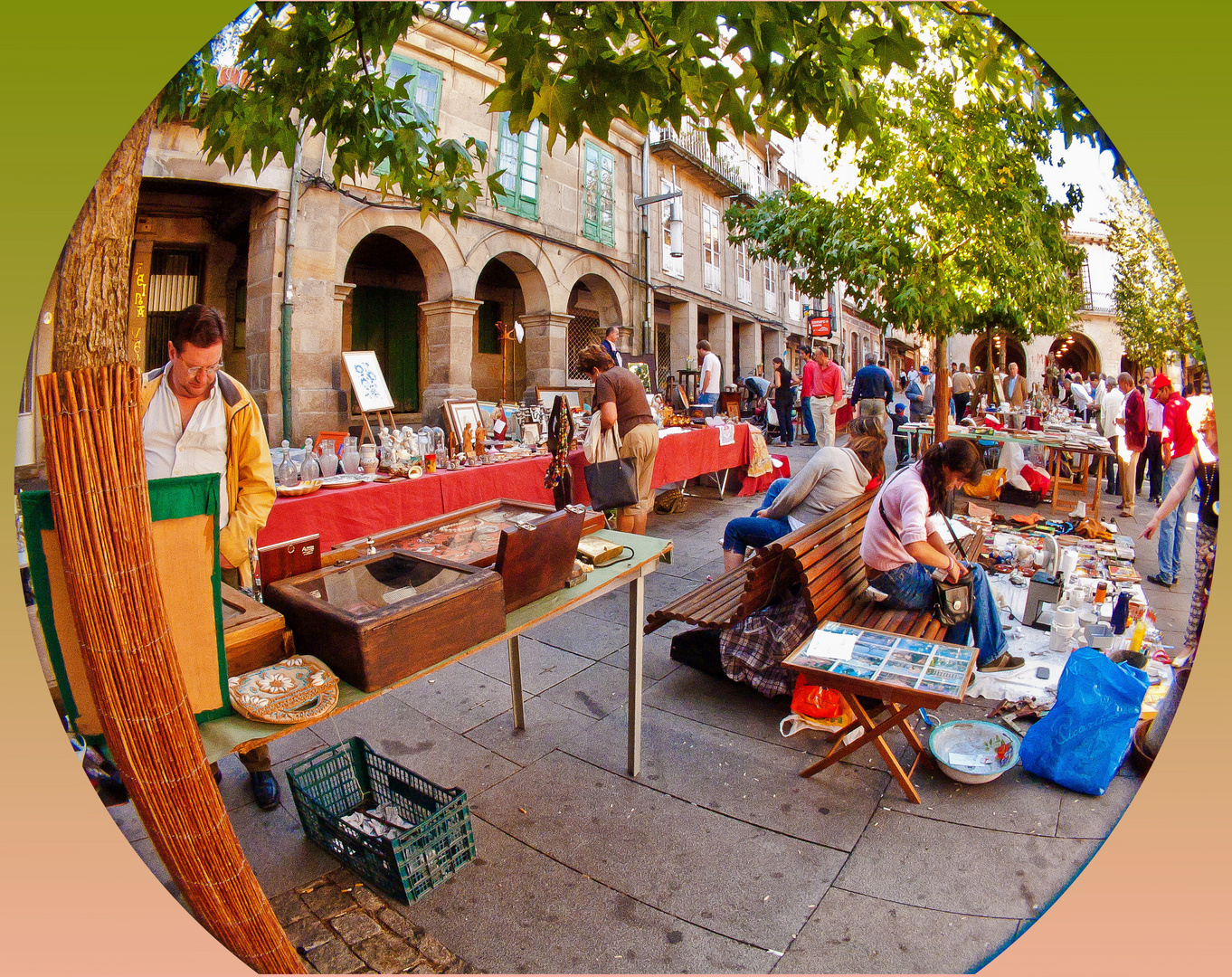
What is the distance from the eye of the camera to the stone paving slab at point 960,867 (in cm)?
214

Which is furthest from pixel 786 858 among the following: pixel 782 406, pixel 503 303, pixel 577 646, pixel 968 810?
pixel 782 406

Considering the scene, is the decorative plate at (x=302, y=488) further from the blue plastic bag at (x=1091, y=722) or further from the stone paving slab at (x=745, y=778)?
the blue plastic bag at (x=1091, y=722)

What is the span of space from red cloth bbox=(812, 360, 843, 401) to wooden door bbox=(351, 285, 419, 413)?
3.82 meters

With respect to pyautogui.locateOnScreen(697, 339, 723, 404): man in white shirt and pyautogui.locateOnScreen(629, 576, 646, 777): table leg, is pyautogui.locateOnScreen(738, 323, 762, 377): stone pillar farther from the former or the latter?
pyautogui.locateOnScreen(629, 576, 646, 777): table leg

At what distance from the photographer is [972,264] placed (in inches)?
103

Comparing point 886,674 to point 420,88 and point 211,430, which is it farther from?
point 420,88

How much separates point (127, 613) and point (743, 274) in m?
3.63

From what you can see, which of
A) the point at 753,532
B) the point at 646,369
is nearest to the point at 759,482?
the point at 646,369

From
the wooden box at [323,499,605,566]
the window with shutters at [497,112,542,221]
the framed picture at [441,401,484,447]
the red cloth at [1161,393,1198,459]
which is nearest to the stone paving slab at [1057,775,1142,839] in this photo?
the red cloth at [1161,393,1198,459]

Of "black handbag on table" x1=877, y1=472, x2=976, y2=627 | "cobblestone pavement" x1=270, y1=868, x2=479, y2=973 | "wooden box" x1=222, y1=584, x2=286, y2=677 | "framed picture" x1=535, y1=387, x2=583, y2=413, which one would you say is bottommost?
"cobblestone pavement" x1=270, y1=868, x2=479, y2=973

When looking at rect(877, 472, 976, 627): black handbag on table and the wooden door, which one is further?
rect(877, 472, 976, 627): black handbag on table

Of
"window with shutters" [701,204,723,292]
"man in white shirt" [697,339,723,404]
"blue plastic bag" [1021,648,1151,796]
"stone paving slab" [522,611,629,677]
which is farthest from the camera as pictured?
"man in white shirt" [697,339,723,404]

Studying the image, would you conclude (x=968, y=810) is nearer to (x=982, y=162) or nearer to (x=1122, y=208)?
(x=1122, y=208)

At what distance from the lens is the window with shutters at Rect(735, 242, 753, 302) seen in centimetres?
395
